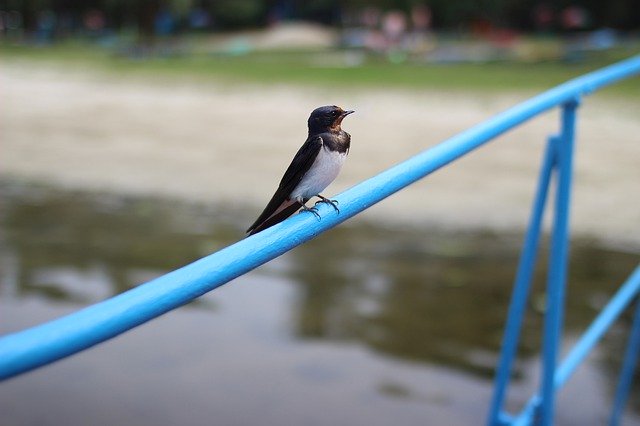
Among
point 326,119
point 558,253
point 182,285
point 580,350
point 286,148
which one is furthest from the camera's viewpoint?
point 286,148

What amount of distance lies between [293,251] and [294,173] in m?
4.41

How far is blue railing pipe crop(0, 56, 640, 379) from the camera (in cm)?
69

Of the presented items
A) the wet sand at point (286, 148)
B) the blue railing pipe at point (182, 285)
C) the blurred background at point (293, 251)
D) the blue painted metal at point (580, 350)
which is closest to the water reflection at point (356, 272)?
the blurred background at point (293, 251)

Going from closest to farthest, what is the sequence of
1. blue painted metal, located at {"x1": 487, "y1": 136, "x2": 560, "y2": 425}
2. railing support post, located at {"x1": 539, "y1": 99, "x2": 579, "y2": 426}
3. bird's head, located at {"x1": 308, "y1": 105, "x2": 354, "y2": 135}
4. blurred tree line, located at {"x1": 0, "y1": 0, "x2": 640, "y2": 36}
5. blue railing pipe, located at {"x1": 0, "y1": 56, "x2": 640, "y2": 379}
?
blue railing pipe, located at {"x1": 0, "y1": 56, "x2": 640, "y2": 379} < bird's head, located at {"x1": 308, "y1": 105, "x2": 354, "y2": 135} < railing support post, located at {"x1": 539, "y1": 99, "x2": 579, "y2": 426} < blue painted metal, located at {"x1": 487, "y1": 136, "x2": 560, "y2": 425} < blurred tree line, located at {"x1": 0, "y1": 0, "x2": 640, "y2": 36}

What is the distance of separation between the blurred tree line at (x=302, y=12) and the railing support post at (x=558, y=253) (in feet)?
91.0

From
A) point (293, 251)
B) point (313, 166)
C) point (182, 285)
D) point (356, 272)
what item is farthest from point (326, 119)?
point (293, 251)

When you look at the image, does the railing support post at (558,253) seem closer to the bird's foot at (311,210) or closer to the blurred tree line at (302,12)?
the bird's foot at (311,210)

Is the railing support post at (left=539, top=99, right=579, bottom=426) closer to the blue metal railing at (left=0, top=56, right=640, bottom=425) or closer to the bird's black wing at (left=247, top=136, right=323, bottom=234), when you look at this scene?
the blue metal railing at (left=0, top=56, right=640, bottom=425)

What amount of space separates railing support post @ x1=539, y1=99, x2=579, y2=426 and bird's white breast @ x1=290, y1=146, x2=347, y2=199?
3.45 feet

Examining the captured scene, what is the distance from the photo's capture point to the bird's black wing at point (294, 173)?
3.53 feet

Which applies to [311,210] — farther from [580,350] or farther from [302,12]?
[302,12]

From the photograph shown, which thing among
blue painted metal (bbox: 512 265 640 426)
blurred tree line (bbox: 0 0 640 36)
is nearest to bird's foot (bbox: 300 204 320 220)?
blue painted metal (bbox: 512 265 640 426)

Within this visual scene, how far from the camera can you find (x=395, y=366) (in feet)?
12.2

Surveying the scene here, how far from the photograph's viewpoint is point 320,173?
1.09 meters
